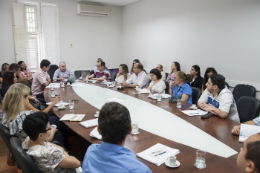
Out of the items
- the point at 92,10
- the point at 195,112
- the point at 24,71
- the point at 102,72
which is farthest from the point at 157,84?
the point at 92,10

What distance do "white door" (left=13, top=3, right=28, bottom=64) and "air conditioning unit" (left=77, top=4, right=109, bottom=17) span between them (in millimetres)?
1784

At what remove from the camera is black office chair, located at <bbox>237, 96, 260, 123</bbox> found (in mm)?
2611

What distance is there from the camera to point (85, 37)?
24.4ft

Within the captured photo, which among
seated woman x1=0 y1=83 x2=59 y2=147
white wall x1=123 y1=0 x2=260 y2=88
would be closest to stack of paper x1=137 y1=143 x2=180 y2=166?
seated woman x1=0 y1=83 x2=59 y2=147

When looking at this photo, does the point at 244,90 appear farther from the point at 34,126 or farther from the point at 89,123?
the point at 34,126

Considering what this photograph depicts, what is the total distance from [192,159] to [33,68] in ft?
21.2

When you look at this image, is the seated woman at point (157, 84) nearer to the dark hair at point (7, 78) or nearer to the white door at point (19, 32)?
the dark hair at point (7, 78)

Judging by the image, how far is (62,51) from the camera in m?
7.10

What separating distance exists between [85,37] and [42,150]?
641 centimetres

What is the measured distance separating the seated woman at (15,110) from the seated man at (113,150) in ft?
3.41

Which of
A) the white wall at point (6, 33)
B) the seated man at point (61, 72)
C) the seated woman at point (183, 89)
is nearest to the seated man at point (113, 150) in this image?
the seated woman at point (183, 89)

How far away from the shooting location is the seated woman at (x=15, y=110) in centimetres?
195

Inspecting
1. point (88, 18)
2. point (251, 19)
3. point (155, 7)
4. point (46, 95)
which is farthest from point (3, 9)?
point (251, 19)

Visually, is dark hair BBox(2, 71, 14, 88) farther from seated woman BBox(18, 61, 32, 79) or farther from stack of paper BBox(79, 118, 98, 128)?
seated woman BBox(18, 61, 32, 79)
